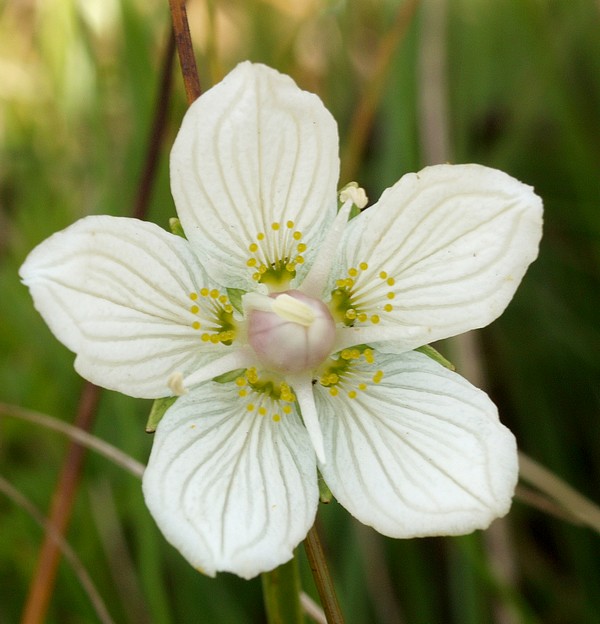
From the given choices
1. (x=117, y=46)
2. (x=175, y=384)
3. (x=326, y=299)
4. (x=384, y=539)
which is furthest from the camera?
(x=117, y=46)

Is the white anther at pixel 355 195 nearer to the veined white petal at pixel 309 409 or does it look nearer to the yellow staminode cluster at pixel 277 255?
the yellow staminode cluster at pixel 277 255

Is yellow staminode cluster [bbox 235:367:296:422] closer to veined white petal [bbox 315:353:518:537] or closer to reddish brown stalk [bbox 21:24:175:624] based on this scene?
veined white petal [bbox 315:353:518:537]

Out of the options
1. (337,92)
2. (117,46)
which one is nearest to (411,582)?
(337,92)

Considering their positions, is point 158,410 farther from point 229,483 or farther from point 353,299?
point 353,299

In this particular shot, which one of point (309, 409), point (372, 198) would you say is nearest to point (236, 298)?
point (309, 409)

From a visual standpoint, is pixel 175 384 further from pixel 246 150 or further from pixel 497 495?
pixel 497 495

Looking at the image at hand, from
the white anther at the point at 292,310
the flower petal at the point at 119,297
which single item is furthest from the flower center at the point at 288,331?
the flower petal at the point at 119,297

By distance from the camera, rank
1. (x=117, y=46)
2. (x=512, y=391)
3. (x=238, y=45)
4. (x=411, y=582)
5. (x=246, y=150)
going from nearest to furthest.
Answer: (x=246, y=150)
(x=411, y=582)
(x=512, y=391)
(x=117, y=46)
(x=238, y=45)
